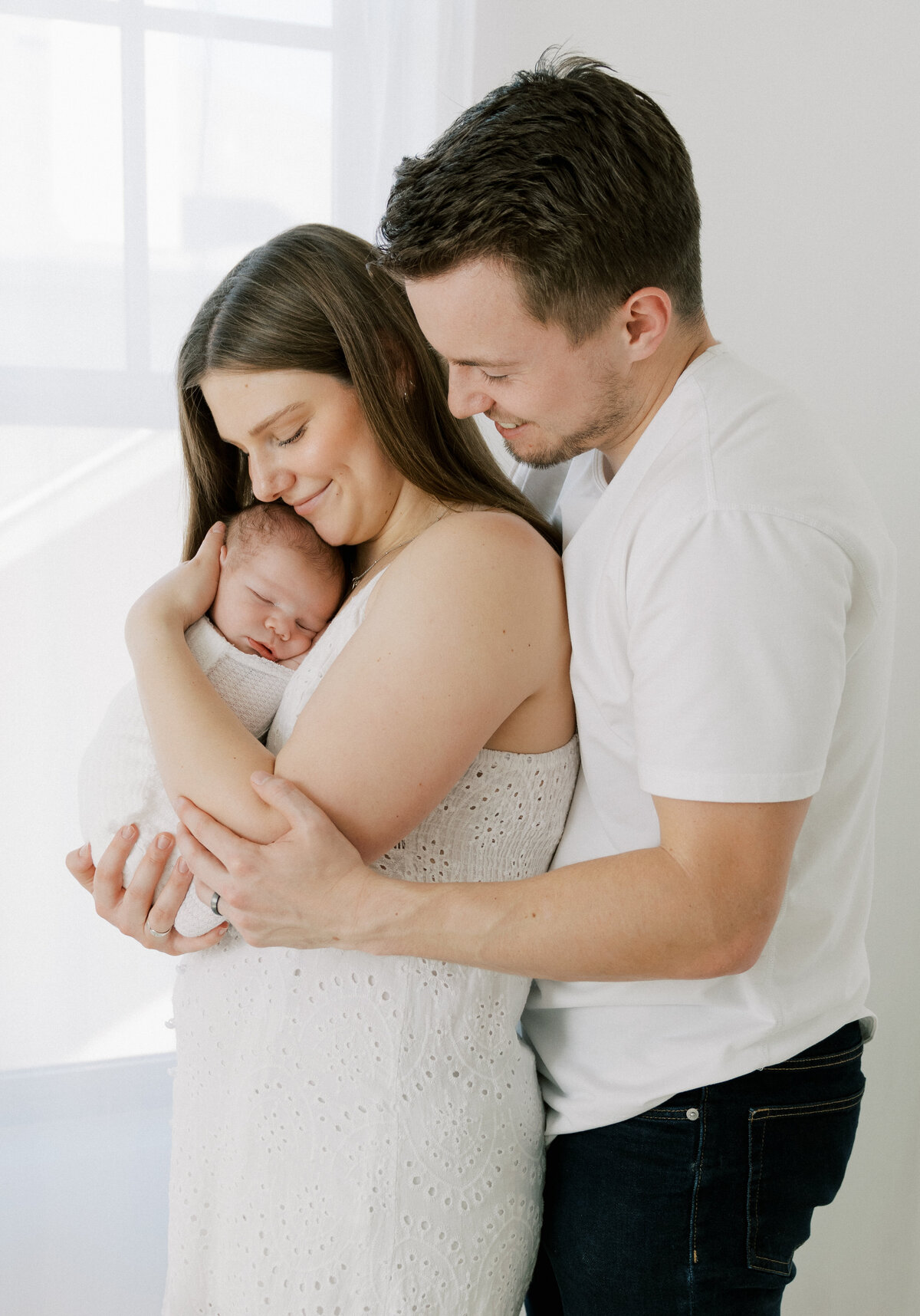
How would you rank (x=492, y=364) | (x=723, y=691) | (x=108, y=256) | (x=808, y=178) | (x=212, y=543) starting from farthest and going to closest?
(x=808, y=178) < (x=108, y=256) < (x=212, y=543) < (x=492, y=364) < (x=723, y=691)

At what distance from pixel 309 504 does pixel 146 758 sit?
0.40 m

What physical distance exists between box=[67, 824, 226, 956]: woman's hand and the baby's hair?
0.44 metres

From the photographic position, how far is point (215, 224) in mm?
1941

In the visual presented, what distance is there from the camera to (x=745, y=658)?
954 mm

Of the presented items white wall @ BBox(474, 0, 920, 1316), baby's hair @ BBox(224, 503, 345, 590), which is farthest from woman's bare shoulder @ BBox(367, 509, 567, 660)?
white wall @ BBox(474, 0, 920, 1316)

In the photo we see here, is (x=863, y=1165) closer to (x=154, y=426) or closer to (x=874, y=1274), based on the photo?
(x=874, y=1274)

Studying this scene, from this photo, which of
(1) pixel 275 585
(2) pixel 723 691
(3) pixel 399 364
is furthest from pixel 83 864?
(2) pixel 723 691

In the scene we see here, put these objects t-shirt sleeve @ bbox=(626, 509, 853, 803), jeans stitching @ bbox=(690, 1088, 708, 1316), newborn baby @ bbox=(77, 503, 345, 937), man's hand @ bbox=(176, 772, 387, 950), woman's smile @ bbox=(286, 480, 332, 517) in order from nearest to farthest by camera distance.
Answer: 1. t-shirt sleeve @ bbox=(626, 509, 853, 803)
2. man's hand @ bbox=(176, 772, 387, 950)
3. jeans stitching @ bbox=(690, 1088, 708, 1316)
4. newborn baby @ bbox=(77, 503, 345, 937)
5. woman's smile @ bbox=(286, 480, 332, 517)

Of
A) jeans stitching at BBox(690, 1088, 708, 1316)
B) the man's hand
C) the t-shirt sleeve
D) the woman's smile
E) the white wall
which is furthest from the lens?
the white wall

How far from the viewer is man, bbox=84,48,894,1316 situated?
977mm

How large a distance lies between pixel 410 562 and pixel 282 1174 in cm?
69

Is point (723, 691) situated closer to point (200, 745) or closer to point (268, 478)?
point (200, 745)

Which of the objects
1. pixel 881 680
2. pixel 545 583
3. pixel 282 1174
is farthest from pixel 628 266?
pixel 282 1174

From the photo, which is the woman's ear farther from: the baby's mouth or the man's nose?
the baby's mouth
